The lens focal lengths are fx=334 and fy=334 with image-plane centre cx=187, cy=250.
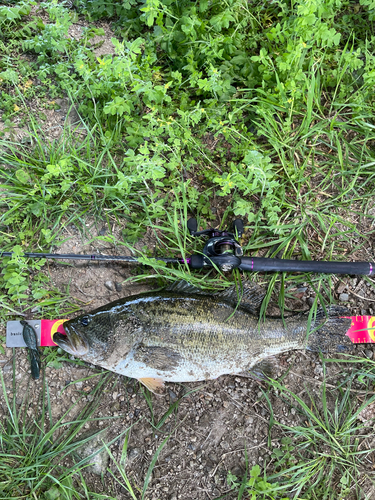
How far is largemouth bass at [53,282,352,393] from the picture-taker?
3029 millimetres

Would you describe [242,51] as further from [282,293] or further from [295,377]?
[295,377]

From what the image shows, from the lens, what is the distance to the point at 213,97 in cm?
371

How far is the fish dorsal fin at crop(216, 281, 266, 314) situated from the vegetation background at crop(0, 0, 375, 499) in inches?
4.8

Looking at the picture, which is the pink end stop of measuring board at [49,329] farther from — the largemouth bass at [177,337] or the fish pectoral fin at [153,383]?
the fish pectoral fin at [153,383]

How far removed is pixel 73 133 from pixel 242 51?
2081mm

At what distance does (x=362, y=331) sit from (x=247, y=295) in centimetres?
122

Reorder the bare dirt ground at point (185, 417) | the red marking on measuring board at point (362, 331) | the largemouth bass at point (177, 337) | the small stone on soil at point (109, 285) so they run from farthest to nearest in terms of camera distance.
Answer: the small stone on soil at point (109, 285) < the red marking on measuring board at point (362, 331) < the bare dirt ground at point (185, 417) < the largemouth bass at point (177, 337)

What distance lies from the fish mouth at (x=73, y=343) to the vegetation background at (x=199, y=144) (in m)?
0.39

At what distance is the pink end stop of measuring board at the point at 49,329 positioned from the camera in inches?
132

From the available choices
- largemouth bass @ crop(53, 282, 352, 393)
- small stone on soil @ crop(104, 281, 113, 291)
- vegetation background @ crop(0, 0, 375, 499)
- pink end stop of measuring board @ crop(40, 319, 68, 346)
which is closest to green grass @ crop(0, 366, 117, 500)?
vegetation background @ crop(0, 0, 375, 499)

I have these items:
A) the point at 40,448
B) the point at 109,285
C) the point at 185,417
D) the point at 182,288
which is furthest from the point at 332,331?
the point at 40,448

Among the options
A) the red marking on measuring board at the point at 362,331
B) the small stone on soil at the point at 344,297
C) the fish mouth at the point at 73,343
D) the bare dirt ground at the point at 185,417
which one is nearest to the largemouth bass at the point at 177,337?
the fish mouth at the point at 73,343

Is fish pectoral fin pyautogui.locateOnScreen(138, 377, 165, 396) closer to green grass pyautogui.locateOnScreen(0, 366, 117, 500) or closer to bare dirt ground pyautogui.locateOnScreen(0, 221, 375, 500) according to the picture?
bare dirt ground pyautogui.locateOnScreen(0, 221, 375, 500)

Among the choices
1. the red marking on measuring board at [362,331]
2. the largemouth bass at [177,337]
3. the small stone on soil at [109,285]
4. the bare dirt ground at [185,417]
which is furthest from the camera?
the small stone on soil at [109,285]
